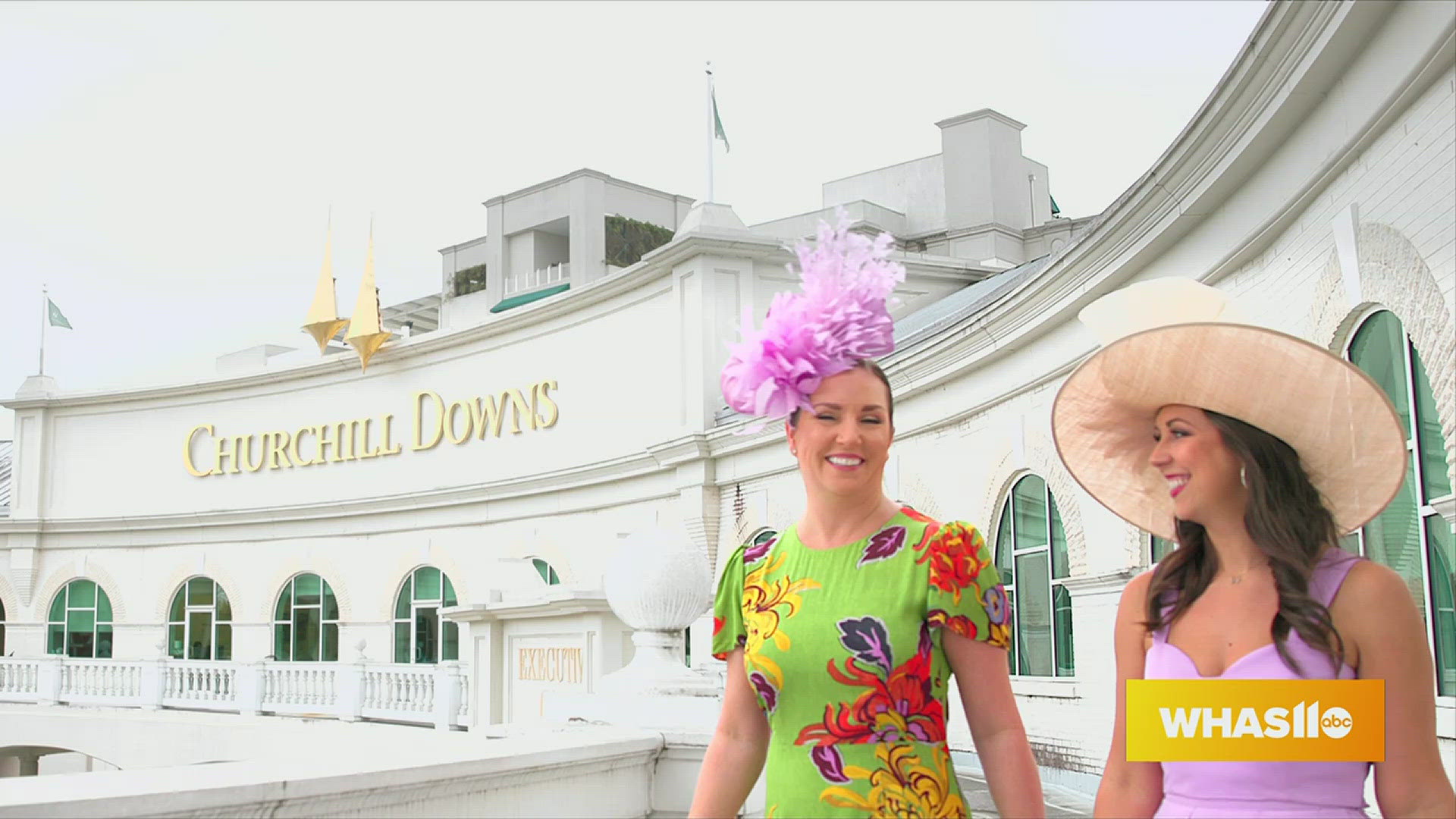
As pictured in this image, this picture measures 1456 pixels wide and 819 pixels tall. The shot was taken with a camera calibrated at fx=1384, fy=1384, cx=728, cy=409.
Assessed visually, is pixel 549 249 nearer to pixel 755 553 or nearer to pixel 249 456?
pixel 249 456

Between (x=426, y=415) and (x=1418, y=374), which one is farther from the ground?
(x=426, y=415)

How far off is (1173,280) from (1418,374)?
14.6 feet

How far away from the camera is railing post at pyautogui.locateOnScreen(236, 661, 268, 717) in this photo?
2050 centimetres

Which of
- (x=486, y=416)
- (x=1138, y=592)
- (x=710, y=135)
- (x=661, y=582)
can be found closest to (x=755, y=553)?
(x=1138, y=592)

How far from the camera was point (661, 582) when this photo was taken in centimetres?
723

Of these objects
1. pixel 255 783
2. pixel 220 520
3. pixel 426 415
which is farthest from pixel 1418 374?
pixel 220 520

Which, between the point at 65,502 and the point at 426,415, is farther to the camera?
the point at 65,502

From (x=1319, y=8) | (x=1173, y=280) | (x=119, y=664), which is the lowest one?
(x=119, y=664)

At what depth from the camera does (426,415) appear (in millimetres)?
23391

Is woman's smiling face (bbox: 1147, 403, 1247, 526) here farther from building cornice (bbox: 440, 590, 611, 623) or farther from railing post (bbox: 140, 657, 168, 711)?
railing post (bbox: 140, 657, 168, 711)

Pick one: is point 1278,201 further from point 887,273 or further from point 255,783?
point 255,783

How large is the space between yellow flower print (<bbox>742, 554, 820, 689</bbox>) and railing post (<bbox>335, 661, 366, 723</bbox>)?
16523 mm

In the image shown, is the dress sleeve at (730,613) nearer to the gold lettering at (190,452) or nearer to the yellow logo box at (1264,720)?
the yellow logo box at (1264,720)

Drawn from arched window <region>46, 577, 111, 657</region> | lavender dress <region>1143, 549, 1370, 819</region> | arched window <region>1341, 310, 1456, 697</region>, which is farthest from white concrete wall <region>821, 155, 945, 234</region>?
lavender dress <region>1143, 549, 1370, 819</region>
